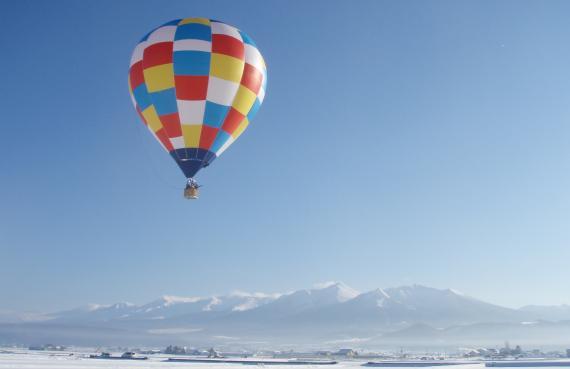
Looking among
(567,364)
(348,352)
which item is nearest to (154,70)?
(567,364)

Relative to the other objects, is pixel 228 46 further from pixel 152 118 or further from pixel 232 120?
pixel 152 118

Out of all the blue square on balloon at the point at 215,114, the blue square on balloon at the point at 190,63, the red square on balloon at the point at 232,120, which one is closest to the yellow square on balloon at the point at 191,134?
the blue square on balloon at the point at 215,114

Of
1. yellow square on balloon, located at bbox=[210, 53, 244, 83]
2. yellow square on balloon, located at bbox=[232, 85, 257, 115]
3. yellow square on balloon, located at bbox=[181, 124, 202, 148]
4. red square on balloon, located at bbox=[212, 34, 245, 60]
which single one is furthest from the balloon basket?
red square on balloon, located at bbox=[212, 34, 245, 60]

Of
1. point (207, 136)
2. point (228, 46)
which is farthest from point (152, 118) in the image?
point (228, 46)

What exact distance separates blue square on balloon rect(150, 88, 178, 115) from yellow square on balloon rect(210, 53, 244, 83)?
2581 mm

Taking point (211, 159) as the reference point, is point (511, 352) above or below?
below

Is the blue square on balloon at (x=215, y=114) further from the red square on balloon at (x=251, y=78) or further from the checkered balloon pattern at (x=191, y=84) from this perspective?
the red square on balloon at (x=251, y=78)

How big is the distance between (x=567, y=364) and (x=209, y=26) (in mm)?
→ 40037

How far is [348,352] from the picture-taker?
3145 inches

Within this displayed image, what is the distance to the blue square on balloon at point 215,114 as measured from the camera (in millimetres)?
27594

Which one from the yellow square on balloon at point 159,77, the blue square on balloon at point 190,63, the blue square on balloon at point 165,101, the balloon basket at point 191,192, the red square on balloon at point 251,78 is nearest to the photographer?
the balloon basket at point 191,192

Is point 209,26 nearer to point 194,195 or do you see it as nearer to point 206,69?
point 206,69

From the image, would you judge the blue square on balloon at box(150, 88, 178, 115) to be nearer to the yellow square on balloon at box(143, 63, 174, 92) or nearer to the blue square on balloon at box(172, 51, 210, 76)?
the yellow square on balloon at box(143, 63, 174, 92)

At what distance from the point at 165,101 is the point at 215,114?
9.39 ft
